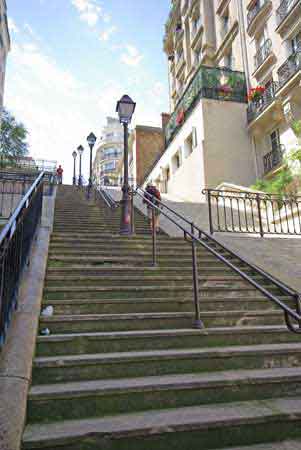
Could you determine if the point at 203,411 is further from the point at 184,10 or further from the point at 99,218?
the point at 184,10

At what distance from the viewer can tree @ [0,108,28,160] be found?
29.0 metres

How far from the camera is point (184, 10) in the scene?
2802 centimetres

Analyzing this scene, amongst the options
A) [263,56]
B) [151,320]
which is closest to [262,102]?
[263,56]

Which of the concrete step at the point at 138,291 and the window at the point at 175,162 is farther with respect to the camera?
the window at the point at 175,162

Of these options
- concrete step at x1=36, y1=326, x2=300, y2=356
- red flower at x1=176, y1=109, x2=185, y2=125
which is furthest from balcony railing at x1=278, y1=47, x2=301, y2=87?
concrete step at x1=36, y1=326, x2=300, y2=356

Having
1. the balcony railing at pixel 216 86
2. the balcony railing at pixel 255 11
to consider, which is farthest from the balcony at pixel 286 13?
the balcony railing at pixel 216 86

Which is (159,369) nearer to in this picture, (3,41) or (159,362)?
(159,362)

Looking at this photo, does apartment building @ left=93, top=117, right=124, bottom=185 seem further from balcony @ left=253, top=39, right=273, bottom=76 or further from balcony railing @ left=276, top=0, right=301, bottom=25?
balcony railing @ left=276, top=0, right=301, bottom=25

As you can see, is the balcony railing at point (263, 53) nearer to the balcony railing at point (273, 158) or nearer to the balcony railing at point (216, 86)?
the balcony railing at point (216, 86)

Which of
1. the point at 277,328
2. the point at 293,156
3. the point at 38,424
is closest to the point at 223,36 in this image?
the point at 293,156

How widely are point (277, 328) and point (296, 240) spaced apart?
192 inches

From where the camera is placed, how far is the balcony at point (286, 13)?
15.1 metres

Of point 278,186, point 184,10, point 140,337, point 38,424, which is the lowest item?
point 38,424

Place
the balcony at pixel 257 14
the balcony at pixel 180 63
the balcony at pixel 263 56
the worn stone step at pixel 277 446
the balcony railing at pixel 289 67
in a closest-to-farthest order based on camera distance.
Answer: the worn stone step at pixel 277 446, the balcony railing at pixel 289 67, the balcony at pixel 263 56, the balcony at pixel 257 14, the balcony at pixel 180 63
